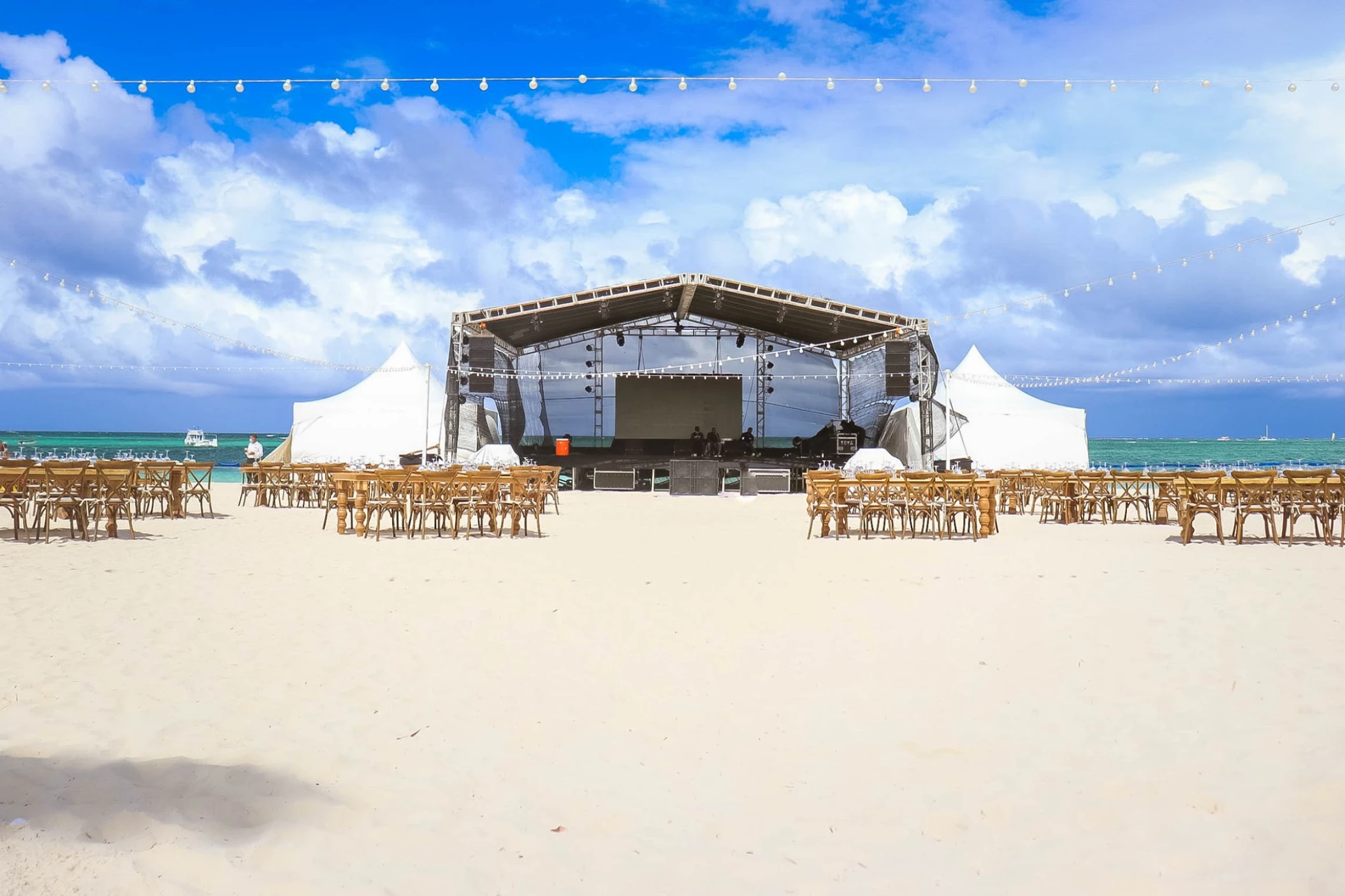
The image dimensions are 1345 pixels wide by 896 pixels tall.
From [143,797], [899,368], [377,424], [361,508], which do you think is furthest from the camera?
[377,424]

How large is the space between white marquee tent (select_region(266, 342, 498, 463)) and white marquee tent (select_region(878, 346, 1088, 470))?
8.35 meters

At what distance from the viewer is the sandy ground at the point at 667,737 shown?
2.01 m

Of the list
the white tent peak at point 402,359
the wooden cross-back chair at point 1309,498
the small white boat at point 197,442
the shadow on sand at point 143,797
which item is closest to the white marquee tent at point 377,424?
the white tent peak at point 402,359

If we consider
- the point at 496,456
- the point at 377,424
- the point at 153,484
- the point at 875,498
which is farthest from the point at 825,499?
the point at 377,424

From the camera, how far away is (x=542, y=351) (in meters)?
19.9

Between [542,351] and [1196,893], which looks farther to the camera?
[542,351]

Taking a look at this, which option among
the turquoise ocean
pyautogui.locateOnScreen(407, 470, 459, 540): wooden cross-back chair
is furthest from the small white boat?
pyautogui.locateOnScreen(407, 470, 459, 540): wooden cross-back chair

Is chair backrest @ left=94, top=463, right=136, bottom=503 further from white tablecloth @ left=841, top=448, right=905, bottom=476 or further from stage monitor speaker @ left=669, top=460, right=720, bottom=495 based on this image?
white tablecloth @ left=841, top=448, right=905, bottom=476

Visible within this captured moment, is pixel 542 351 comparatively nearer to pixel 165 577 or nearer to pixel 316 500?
pixel 316 500

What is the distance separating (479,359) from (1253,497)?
484 inches

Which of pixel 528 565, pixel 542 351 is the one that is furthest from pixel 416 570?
pixel 542 351

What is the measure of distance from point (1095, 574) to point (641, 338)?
47.8 ft

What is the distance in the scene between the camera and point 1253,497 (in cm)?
827

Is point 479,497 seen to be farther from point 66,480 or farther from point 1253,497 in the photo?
point 1253,497
